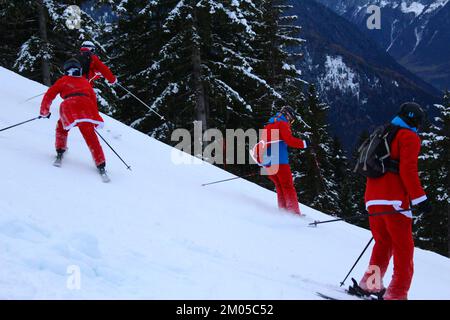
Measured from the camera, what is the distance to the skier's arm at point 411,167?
4.63m

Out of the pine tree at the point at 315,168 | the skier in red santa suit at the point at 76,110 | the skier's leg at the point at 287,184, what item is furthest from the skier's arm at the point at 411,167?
the pine tree at the point at 315,168

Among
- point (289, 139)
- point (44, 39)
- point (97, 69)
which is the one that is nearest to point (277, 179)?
point (289, 139)

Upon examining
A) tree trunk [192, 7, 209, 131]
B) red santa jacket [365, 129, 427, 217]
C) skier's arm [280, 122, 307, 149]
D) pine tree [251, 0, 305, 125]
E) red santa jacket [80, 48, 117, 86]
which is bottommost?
red santa jacket [365, 129, 427, 217]

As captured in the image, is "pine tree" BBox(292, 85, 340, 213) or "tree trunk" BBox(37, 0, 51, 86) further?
"pine tree" BBox(292, 85, 340, 213)

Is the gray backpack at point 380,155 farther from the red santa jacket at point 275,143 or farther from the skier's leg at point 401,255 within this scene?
the red santa jacket at point 275,143

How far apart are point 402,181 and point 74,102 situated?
5.21 metres

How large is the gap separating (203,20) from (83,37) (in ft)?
16.1

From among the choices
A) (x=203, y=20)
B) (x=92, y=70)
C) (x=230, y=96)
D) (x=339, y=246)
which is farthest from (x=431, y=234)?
(x=92, y=70)

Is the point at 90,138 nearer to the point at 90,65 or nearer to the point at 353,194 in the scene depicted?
the point at 90,65

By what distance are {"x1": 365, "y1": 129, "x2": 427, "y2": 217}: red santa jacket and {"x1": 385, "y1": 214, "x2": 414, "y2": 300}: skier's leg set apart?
13cm

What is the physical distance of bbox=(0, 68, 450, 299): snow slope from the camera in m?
3.78

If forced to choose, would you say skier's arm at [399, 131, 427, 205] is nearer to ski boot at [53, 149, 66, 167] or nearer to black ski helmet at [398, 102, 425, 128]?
black ski helmet at [398, 102, 425, 128]

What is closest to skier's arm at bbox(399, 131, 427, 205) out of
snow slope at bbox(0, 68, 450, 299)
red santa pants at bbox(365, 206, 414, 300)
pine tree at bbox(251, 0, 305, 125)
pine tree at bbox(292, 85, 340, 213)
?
red santa pants at bbox(365, 206, 414, 300)

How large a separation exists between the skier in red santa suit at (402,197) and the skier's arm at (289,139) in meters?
3.08
